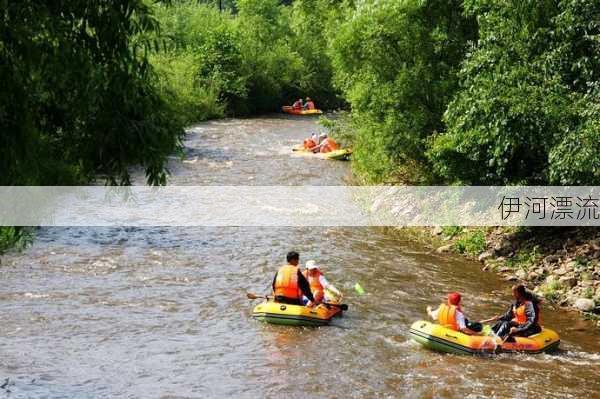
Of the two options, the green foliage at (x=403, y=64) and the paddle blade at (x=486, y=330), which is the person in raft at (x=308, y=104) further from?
the paddle blade at (x=486, y=330)

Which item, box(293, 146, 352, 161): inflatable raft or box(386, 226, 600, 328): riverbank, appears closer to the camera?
box(386, 226, 600, 328): riverbank

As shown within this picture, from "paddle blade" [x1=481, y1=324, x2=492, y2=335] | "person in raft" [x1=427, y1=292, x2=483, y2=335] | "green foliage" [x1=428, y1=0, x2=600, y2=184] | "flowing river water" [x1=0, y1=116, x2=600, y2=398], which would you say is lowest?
"flowing river water" [x1=0, y1=116, x2=600, y2=398]

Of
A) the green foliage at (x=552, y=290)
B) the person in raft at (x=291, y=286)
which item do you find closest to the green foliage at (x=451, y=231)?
the green foliage at (x=552, y=290)

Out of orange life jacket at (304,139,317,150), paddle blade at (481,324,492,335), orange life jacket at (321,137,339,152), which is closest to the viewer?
paddle blade at (481,324,492,335)

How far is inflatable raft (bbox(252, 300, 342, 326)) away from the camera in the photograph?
11.9m

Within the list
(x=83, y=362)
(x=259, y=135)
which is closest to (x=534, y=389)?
(x=83, y=362)

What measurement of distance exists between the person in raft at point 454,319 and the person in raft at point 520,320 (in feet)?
1.21

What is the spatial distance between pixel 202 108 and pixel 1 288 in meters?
24.3

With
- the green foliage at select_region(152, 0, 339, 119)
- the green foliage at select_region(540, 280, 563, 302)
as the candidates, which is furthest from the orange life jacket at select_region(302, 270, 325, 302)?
the green foliage at select_region(152, 0, 339, 119)

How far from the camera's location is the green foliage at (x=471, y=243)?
15745mm

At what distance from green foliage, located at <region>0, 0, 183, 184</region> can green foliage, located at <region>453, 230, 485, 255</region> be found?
11147mm

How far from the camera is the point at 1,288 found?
42.3 feet

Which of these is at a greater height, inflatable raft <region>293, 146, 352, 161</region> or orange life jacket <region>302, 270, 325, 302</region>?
orange life jacket <region>302, 270, 325, 302</region>

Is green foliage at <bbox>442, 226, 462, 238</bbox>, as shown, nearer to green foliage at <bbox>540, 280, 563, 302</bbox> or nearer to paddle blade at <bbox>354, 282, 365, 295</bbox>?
green foliage at <bbox>540, 280, 563, 302</bbox>
